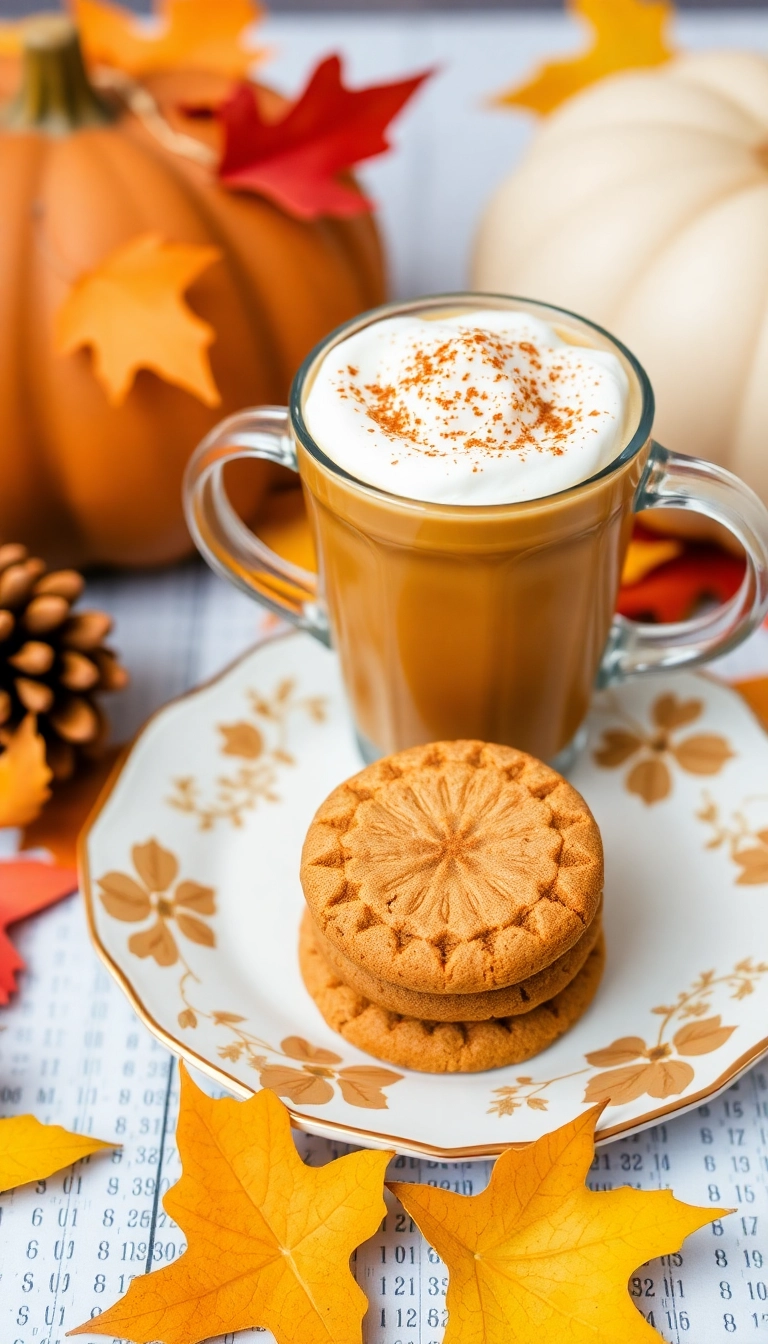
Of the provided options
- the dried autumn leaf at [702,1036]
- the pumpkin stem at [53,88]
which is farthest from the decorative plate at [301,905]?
the pumpkin stem at [53,88]

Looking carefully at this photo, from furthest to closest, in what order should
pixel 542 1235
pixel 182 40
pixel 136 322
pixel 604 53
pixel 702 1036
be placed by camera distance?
pixel 604 53 → pixel 182 40 → pixel 136 322 → pixel 702 1036 → pixel 542 1235

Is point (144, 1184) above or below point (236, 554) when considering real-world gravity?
below

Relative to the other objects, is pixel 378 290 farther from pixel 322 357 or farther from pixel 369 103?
pixel 322 357

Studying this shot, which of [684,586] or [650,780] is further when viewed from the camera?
[684,586]

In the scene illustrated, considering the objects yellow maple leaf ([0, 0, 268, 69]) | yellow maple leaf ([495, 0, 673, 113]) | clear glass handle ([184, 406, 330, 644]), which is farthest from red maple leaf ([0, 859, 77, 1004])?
yellow maple leaf ([495, 0, 673, 113])

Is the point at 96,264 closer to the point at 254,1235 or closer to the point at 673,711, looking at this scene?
the point at 673,711

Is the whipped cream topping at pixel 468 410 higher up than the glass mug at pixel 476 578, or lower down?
higher up

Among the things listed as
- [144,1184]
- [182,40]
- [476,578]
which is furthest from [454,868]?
[182,40]

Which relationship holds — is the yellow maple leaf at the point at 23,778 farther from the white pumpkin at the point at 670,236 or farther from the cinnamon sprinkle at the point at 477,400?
the white pumpkin at the point at 670,236
